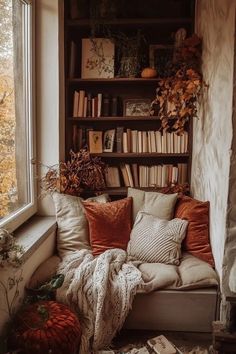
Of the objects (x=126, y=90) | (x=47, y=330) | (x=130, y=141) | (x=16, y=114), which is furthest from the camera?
(x=126, y=90)

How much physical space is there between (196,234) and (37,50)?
191cm

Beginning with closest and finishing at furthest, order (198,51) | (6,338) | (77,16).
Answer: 1. (6,338)
2. (198,51)
3. (77,16)

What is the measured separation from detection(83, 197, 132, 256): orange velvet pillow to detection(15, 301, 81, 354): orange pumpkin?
0.70 m

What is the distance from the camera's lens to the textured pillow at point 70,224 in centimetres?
257

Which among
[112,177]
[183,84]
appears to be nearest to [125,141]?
[112,177]

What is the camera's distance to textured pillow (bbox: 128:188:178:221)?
8.83 ft

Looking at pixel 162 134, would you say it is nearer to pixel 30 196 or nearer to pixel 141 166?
pixel 141 166

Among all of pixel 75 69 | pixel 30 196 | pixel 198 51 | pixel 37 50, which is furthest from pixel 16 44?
pixel 198 51

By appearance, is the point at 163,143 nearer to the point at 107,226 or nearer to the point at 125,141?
the point at 125,141

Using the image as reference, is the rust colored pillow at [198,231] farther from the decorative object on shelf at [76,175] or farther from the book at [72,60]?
the book at [72,60]

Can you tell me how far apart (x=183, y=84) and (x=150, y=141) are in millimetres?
627

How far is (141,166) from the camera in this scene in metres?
3.21

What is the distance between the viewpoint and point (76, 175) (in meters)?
2.88

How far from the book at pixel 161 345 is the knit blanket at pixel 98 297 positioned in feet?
0.71
